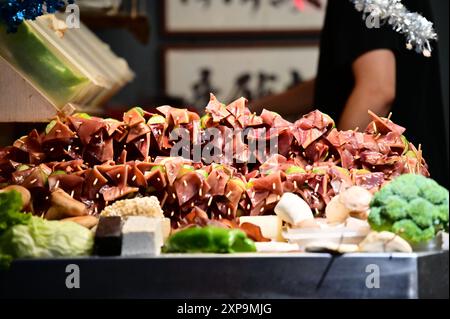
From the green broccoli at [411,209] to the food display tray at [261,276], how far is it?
0.29 ft

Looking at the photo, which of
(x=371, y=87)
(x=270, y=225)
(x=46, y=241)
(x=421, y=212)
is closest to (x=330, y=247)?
(x=421, y=212)

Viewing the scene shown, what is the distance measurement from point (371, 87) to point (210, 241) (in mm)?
1636

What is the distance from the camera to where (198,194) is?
230cm

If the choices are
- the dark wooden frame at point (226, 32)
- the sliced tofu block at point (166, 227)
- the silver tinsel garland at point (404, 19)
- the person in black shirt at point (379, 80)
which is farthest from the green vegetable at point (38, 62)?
the dark wooden frame at point (226, 32)

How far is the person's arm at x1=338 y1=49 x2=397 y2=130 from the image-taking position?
11.2 ft

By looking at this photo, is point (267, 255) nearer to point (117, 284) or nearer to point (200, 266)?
point (200, 266)

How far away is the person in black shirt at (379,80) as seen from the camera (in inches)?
135

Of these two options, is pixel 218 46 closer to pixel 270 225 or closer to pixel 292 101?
pixel 292 101

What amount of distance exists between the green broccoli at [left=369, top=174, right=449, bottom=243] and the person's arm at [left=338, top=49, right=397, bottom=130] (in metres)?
1.38

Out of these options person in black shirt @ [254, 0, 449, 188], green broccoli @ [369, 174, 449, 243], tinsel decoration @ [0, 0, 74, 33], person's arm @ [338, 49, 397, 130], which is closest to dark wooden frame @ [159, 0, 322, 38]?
person in black shirt @ [254, 0, 449, 188]

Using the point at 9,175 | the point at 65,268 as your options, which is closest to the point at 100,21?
the point at 9,175

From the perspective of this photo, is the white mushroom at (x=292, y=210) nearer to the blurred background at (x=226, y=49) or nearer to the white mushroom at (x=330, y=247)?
the white mushroom at (x=330, y=247)

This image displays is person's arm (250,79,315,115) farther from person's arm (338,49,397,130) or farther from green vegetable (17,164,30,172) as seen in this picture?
green vegetable (17,164,30,172)
